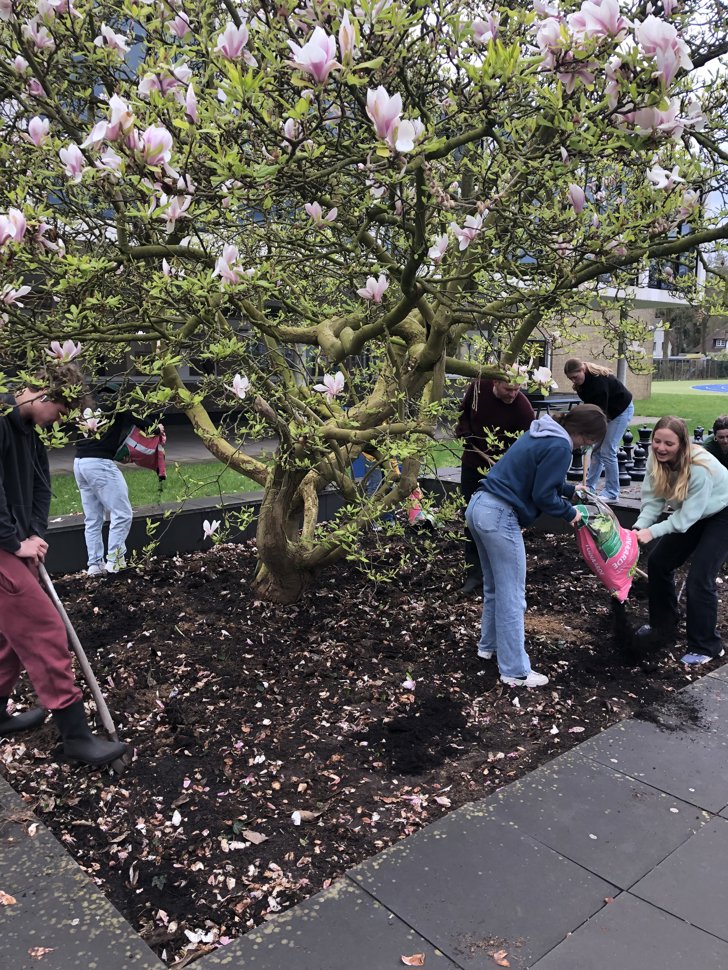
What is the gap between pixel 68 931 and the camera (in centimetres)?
229

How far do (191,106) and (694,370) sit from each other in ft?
213

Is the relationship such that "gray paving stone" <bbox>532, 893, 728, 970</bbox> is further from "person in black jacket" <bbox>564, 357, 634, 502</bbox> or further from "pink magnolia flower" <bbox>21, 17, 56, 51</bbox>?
"person in black jacket" <bbox>564, 357, 634, 502</bbox>

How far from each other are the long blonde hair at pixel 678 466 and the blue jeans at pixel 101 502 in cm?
398

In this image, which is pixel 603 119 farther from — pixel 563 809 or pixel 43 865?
pixel 43 865

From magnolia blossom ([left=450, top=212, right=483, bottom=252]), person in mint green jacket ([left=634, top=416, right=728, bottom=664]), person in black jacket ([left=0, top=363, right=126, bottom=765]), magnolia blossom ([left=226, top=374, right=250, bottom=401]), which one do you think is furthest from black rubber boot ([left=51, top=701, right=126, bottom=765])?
person in mint green jacket ([left=634, top=416, right=728, bottom=664])

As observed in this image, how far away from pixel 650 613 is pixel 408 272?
3018 millimetres

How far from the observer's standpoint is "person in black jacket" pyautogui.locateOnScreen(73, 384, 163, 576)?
5727mm

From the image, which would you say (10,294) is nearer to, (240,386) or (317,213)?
(240,386)

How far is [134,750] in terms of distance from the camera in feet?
11.3

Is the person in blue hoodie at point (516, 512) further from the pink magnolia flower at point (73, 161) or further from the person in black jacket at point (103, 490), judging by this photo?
the person in black jacket at point (103, 490)

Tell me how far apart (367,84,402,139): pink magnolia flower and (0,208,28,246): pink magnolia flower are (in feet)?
4.25

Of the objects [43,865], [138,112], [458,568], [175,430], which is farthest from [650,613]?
[175,430]

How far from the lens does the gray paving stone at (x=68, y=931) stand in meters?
2.16

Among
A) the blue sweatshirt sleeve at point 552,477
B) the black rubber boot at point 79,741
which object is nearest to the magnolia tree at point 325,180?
the blue sweatshirt sleeve at point 552,477
